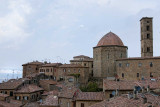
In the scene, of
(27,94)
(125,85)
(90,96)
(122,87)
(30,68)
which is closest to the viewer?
(122,87)

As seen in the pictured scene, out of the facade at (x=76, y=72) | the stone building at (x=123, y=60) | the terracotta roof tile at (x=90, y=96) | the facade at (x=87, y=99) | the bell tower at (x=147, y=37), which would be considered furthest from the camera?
the bell tower at (x=147, y=37)

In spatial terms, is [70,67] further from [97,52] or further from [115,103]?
[115,103]

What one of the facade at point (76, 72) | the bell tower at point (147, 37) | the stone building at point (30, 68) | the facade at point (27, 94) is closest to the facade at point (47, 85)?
the facade at point (27, 94)

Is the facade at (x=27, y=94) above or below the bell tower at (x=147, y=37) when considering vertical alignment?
below

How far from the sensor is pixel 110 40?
56.2m

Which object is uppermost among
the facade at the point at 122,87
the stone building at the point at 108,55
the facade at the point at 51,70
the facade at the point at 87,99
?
the stone building at the point at 108,55

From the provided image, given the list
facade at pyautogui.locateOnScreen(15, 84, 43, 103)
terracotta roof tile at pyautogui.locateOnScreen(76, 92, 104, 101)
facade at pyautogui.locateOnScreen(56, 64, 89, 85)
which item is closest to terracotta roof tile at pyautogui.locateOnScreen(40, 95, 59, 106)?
terracotta roof tile at pyautogui.locateOnScreen(76, 92, 104, 101)

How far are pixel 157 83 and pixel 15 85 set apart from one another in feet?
97.5

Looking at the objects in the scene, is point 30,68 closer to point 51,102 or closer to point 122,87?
point 51,102

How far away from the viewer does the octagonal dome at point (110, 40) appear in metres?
55.6

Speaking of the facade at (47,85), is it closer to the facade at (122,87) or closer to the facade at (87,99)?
the facade at (87,99)

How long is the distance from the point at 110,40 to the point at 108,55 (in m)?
4.46

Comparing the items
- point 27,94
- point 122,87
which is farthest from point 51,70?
point 122,87

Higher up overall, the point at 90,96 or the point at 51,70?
the point at 51,70
